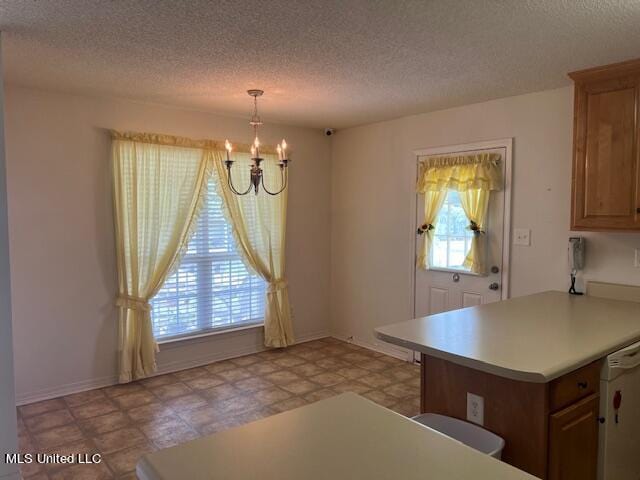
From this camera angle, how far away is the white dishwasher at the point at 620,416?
6.85 ft

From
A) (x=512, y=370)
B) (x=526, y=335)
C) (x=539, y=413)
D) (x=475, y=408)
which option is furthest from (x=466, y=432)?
(x=526, y=335)

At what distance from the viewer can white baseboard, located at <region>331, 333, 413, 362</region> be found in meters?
4.52

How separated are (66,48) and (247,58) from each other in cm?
101

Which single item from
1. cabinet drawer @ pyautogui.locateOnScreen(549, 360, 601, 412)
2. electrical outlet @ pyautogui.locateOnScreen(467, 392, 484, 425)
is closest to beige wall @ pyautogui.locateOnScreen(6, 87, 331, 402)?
electrical outlet @ pyautogui.locateOnScreen(467, 392, 484, 425)

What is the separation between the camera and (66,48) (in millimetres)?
2586

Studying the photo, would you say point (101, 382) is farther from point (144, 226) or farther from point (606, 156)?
point (606, 156)

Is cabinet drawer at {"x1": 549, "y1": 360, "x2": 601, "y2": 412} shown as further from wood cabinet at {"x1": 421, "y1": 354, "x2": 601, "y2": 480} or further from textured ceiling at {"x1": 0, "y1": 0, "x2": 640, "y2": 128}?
textured ceiling at {"x1": 0, "y1": 0, "x2": 640, "y2": 128}

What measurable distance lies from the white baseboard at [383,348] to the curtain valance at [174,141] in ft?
7.51

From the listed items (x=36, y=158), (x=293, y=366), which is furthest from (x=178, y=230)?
(x=293, y=366)

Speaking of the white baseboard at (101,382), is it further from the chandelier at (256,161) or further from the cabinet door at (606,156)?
the cabinet door at (606,156)

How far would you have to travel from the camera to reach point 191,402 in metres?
3.56

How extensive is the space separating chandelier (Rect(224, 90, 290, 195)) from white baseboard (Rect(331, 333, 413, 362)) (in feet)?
6.05

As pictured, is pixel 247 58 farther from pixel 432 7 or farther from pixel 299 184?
pixel 299 184

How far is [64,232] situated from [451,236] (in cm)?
325
